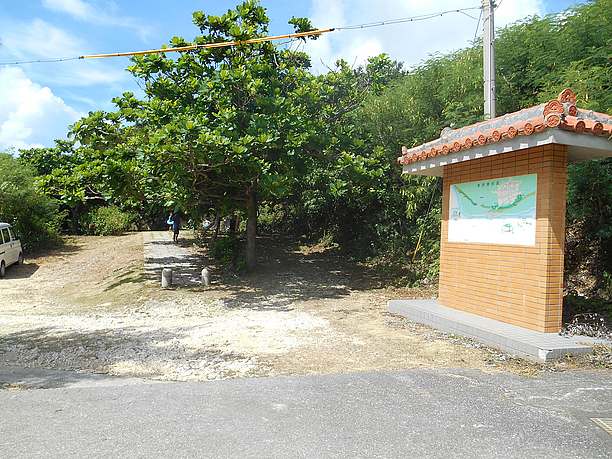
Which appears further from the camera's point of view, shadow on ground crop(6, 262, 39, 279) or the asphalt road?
shadow on ground crop(6, 262, 39, 279)

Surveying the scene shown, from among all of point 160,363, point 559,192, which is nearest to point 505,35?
point 559,192

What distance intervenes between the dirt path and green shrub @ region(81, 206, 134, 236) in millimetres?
8023

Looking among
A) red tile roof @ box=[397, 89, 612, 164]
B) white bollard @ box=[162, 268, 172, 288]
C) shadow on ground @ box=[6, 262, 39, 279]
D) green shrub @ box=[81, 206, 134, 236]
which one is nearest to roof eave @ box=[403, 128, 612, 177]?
red tile roof @ box=[397, 89, 612, 164]

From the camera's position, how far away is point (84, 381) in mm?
5531

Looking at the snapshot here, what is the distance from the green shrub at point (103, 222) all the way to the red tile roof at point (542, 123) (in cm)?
2122

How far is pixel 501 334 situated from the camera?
6.64m

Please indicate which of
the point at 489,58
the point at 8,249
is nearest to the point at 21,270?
the point at 8,249

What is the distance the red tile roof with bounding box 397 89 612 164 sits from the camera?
616 cm

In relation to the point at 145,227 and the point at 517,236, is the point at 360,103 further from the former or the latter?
the point at 145,227

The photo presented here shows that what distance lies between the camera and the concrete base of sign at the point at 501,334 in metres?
6.00

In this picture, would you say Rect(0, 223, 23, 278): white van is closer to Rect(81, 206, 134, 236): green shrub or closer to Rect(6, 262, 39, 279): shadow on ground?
Rect(6, 262, 39, 279): shadow on ground

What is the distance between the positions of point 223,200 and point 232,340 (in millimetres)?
6030

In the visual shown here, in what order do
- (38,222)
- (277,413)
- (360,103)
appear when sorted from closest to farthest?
1. (277,413)
2. (360,103)
3. (38,222)

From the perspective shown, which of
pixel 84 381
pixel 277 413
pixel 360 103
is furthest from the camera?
pixel 360 103
